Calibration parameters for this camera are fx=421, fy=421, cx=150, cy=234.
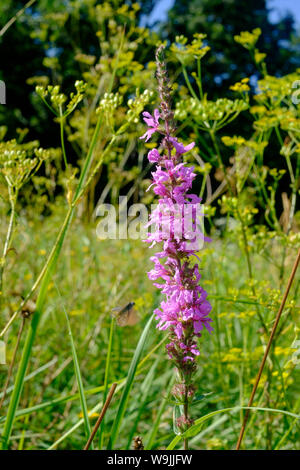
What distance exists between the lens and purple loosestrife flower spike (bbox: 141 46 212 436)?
33.7 inches

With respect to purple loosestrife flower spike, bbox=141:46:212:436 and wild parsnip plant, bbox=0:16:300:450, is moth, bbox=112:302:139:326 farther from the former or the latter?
purple loosestrife flower spike, bbox=141:46:212:436

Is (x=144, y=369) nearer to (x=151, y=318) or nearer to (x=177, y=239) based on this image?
(x=151, y=318)

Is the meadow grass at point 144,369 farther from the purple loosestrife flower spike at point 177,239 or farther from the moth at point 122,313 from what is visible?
the purple loosestrife flower spike at point 177,239

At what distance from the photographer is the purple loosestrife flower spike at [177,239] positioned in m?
0.86

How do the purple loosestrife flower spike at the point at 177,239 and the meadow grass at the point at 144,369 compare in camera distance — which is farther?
the meadow grass at the point at 144,369

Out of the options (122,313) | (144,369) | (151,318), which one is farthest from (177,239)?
(144,369)

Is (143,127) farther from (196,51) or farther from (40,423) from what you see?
(40,423)

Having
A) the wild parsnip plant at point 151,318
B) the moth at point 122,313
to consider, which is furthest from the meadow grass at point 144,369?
the moth at point 122,313

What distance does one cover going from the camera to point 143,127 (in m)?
3.50

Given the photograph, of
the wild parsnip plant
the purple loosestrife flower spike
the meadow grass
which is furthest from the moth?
the meadow grass

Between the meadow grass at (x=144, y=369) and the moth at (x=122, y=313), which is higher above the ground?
the moth at (x=122, y=313)

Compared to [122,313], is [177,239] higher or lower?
higher

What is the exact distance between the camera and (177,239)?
85 centimetres
